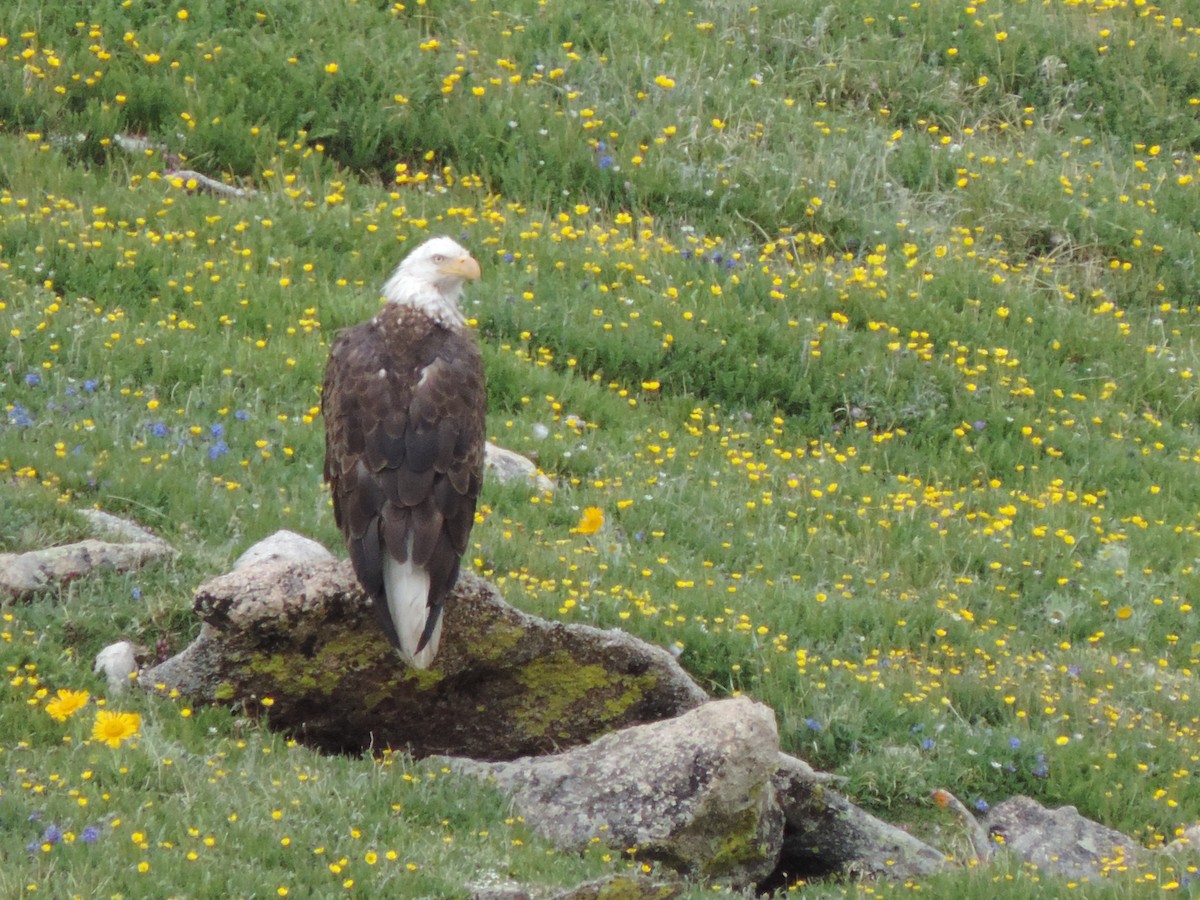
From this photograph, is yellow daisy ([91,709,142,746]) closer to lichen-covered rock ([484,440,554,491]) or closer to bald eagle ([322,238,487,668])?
bald eagle ([322,238,487,668])

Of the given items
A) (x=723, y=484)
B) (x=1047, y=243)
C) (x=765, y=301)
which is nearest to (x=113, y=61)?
(x=765, y=301)

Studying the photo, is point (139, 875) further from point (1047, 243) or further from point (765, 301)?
point (1047, 243)

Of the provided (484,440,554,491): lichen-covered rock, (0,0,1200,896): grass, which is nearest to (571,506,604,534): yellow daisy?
(0,0,1200,896): grass

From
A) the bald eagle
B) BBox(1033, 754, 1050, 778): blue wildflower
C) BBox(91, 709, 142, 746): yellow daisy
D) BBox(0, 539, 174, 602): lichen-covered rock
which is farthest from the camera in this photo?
BBox(1033, 754, 1050, 778): blue wildflower

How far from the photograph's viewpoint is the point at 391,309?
291 inches

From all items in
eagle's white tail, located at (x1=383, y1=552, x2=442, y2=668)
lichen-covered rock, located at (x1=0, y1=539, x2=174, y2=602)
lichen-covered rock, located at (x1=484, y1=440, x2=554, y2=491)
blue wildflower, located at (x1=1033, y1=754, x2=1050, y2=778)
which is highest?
eagle's white tail, located at (x1=383, y1=552, x2=442, y2=668)

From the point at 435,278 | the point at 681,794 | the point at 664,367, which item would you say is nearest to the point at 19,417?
the point at 435,278

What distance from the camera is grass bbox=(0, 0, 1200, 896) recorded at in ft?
20.4

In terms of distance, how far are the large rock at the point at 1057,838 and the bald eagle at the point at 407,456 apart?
238 centimetres

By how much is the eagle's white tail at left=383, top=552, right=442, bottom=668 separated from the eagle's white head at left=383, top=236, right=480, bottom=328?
1491 mm

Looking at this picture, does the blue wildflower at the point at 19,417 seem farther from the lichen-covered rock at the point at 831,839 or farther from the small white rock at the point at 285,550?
the lichen-covered rock at the point at 831,839

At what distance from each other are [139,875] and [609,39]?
10.8 m

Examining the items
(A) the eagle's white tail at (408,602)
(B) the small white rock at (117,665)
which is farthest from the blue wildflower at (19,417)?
(A) the eagle's white tail at (408,602)

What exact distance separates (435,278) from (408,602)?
1.85m
